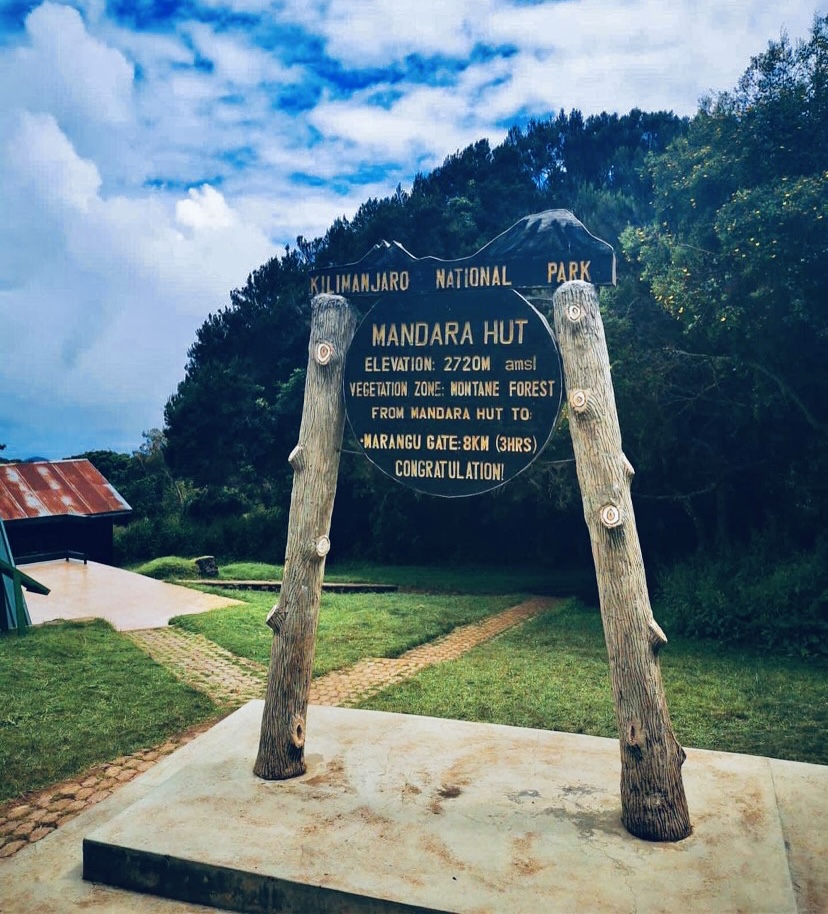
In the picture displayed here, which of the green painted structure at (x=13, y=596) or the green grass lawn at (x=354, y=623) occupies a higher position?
the green painted structure at (x=13, y=596)

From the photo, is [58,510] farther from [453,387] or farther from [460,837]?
[460,837]

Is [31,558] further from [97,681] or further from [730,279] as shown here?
[730,279]

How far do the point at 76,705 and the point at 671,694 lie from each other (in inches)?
226

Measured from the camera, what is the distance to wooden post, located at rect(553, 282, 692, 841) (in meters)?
4.46

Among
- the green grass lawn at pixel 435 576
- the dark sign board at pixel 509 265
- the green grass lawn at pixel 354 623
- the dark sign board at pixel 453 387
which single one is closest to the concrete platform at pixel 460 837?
the dark sign board at pixel 453 387

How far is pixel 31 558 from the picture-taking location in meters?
17.0

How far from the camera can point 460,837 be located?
176 inches

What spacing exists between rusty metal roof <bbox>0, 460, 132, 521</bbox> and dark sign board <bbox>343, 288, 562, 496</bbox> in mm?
13549

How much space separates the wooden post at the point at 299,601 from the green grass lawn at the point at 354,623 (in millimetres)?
4041

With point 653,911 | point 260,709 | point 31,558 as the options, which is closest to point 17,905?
point 260,709

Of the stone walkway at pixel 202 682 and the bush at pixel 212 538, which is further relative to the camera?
the bush at pixel 212 538

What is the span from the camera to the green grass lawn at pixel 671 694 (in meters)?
7.12

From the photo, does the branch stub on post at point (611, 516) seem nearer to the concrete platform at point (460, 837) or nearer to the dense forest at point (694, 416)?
the dense forest at point (694, 416)

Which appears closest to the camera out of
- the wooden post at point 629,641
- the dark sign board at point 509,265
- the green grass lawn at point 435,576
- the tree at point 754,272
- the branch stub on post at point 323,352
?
the wooden post at point 629,641
